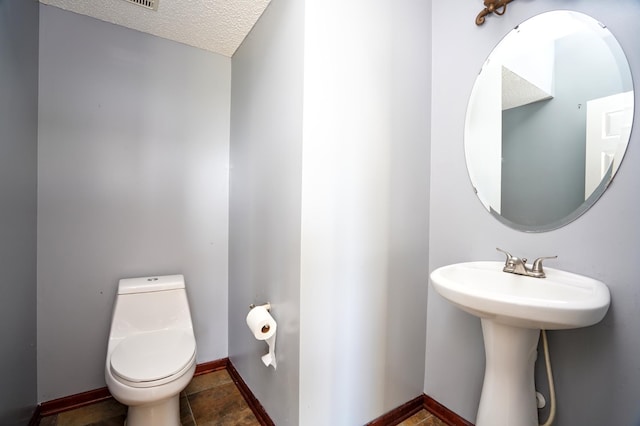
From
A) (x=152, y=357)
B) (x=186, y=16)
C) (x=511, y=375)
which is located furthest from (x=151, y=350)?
(x=186, y=16)

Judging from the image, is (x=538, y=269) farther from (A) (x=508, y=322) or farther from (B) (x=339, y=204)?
(B) (x=339, y=204)

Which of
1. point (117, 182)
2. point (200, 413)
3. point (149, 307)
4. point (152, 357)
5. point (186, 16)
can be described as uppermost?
point (186, 16)

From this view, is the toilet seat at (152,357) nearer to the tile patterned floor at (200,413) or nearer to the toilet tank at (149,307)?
the toilet tank at (149,307)

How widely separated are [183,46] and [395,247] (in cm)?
193

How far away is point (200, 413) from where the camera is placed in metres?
1.51

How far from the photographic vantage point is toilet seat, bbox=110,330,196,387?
1137mm

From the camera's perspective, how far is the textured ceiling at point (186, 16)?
1.46 meters

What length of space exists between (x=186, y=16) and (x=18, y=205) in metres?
1.31

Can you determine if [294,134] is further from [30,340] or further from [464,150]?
[30,340]

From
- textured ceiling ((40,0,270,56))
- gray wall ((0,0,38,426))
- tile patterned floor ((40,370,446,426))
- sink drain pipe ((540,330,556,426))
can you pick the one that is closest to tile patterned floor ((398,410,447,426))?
tile patterned floor ((40,370,446,426))

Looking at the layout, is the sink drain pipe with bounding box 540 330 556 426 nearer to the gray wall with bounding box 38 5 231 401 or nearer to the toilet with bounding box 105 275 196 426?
the toilet with bounding box 105 275 196 426

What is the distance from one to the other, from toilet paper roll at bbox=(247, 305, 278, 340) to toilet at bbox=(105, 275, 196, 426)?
35 centimetres

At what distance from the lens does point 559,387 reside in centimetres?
107

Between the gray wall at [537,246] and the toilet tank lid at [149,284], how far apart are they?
1.55 meters
